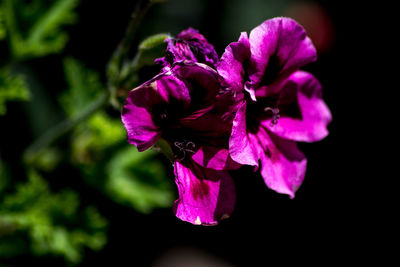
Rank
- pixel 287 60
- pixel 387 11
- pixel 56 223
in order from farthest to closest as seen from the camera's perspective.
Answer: pixel 387 11 → pixel 56 223 → pixel 287 60

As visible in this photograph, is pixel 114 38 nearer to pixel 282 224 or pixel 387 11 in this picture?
pixel 282 224

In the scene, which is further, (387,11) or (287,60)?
(387,11)

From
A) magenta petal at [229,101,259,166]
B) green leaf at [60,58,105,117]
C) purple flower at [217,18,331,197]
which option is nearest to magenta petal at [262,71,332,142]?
purple flower at [217,18,331,197]

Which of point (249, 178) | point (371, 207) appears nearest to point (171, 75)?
point (249, 178)

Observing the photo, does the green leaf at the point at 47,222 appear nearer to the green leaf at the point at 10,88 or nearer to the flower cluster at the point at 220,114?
the green leaf at the point at 10,88

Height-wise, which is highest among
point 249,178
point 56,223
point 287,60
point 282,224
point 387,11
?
point 287,60

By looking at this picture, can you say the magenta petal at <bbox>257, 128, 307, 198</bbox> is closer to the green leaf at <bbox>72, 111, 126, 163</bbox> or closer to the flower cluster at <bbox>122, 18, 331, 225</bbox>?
the flower cluster at <bbox>122, 18, 331, 225</bbox>
